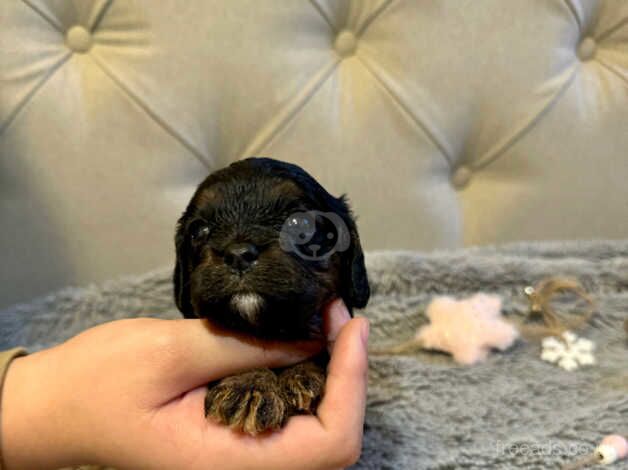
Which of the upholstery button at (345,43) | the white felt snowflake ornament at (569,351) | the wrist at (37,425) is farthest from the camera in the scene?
the upholstery button at (345,43)

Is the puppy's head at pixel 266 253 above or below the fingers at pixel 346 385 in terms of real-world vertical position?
above

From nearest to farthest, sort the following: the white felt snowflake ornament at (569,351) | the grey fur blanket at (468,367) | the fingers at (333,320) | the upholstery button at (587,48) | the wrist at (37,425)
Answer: the wrist at (37,425), the fingers at (333,320), the grey fur blanket at (468,367), the white felt snowflake ornament at (569,351), the upholstery button at (587,48)

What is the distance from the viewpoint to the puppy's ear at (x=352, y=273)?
1.46 meters

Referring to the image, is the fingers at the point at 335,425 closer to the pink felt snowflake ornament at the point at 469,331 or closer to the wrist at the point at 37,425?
the wrist at the point at 37,425

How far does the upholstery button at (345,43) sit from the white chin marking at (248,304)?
4.32ft

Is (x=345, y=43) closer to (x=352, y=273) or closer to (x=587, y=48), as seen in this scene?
(x=587, y=48)

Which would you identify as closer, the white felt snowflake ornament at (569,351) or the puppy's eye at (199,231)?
the puppy's eye at (199,231)

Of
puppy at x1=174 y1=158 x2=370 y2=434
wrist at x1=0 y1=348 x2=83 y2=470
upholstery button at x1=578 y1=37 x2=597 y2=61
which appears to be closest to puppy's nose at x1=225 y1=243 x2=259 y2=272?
puppy at x1=174 y1=158 x2=370 y2=434

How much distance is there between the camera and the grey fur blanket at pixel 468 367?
5.26 feet

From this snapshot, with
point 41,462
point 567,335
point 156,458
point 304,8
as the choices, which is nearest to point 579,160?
point 567,335

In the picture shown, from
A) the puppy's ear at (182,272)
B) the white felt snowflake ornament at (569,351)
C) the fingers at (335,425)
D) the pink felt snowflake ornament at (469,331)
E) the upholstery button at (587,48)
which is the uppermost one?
the upholstery button at (587,48)

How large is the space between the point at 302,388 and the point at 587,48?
182cm

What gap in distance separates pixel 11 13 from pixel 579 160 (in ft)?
7.02

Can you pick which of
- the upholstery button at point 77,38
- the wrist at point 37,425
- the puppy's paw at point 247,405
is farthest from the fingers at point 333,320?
the upholstery button at point 77,38
